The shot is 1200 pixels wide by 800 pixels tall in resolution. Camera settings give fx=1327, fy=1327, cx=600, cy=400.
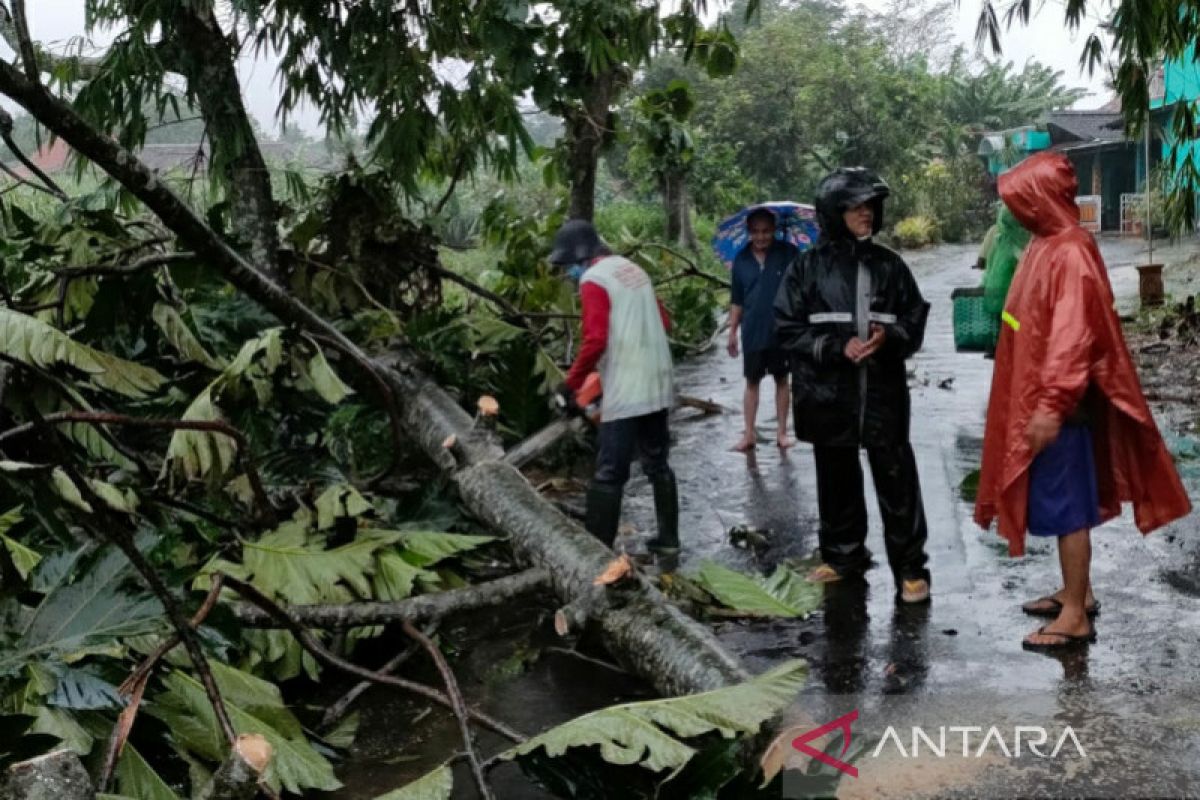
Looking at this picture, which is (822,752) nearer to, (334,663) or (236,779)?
(334,663)

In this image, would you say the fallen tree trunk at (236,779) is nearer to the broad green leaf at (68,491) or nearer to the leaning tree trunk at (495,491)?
the broad green leaf at (68,491)

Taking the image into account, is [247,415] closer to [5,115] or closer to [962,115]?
[5,115]

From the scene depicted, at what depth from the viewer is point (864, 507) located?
19.4ft

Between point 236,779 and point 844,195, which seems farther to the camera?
point 844,195

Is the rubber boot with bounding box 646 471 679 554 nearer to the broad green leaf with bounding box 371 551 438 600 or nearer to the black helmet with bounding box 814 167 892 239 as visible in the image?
the black helmet with bounding box 814 167 892 239

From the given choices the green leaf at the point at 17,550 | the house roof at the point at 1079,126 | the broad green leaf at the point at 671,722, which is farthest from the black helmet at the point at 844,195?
the house roof at the point at 1079,126

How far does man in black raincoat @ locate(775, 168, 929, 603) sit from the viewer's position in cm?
555

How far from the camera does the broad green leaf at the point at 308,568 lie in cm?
481

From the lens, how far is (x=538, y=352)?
807 centimetres

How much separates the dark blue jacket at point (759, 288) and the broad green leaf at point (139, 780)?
5.98 metres

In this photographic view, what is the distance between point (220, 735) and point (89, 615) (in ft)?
2.30

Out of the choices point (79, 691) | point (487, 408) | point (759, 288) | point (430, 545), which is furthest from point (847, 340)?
point (79, 691)

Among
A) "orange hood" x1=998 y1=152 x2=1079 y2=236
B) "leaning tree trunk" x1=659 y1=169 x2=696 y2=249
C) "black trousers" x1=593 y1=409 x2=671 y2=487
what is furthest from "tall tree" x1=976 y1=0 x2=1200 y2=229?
"leaning tree trunk" x1=659 y1=169 x2=696 y2=249

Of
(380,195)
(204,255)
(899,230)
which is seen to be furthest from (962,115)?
(204,255)
